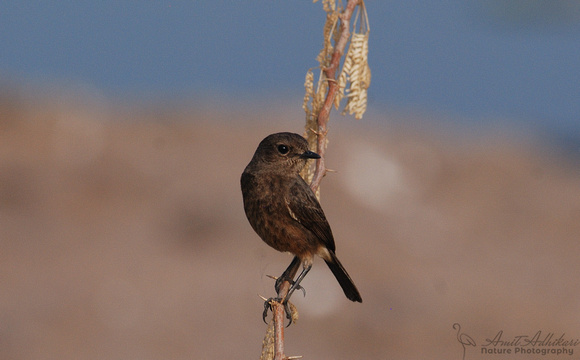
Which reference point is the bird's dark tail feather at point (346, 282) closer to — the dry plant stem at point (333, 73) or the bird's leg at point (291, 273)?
the bird's leg at point (291, 273)

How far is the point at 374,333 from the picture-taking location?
13867mm

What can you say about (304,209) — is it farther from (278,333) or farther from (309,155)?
(278,333)

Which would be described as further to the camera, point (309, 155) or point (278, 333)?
point (309, 155)

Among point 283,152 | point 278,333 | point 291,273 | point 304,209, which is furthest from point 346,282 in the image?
point 278,333

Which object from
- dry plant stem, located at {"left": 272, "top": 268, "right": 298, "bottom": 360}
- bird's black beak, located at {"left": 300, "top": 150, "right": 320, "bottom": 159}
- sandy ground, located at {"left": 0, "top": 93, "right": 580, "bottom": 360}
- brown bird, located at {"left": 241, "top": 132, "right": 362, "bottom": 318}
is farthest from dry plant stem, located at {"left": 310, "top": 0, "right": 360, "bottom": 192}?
sandy ground, located at {"left": 0, "top": 93, "right": 580, "bottom": 360}

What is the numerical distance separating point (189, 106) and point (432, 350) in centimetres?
1118

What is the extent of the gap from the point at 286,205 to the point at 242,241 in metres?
11.1

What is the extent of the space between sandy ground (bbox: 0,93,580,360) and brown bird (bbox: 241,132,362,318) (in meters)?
5.53

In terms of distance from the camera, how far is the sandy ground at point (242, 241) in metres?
13.3

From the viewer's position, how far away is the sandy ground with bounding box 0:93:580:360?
1334 cm

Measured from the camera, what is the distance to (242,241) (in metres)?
16.2

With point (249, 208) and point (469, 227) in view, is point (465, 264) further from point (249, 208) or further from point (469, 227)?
point (249, 208)

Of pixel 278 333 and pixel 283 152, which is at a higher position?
pixel 283 152

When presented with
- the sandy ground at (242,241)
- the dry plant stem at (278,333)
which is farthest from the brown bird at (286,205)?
the sandy ground at (242,241)
